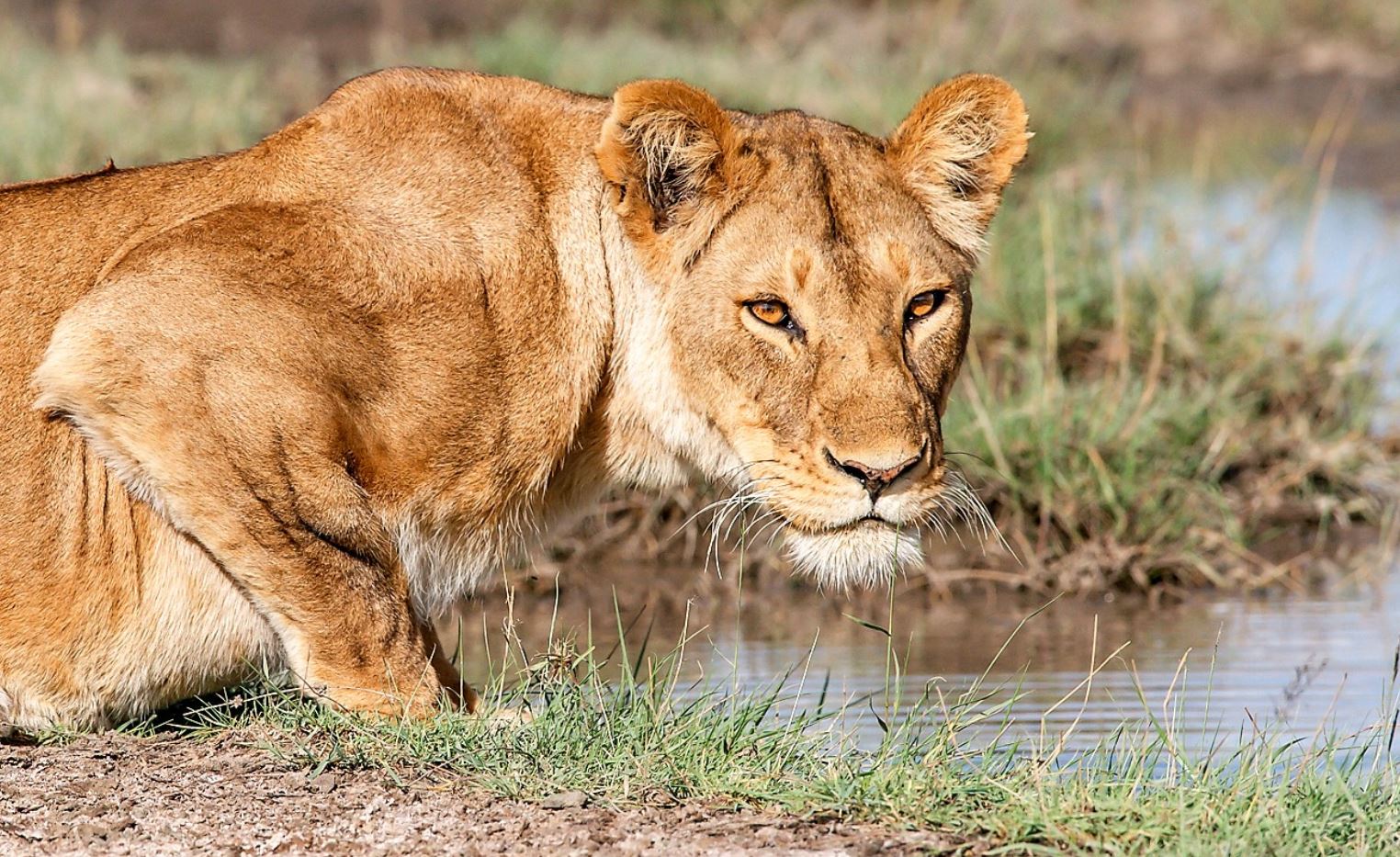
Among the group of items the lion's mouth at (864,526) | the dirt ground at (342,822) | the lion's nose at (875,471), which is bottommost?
the dirt ground at (342,822)

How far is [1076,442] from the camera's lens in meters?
7.02

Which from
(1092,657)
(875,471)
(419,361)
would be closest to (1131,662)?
(1092,657)

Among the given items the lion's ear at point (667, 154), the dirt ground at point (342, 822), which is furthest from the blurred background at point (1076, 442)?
the lion's ear at point (667, 154)

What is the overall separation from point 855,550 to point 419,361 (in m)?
1.02

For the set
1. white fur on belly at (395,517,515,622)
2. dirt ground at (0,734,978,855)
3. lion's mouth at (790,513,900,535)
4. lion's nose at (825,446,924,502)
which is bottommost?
dirt ground at (0,734,978,855)

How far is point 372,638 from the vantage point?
3.99 meters

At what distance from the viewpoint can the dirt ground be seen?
3383mm

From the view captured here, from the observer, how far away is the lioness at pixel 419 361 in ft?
12.8

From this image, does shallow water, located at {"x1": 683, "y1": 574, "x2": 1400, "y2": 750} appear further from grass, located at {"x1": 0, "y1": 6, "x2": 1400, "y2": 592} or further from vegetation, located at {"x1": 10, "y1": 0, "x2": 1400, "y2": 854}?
grass, located at {"x1": 0, "y1": 6, "x2": 1400, "y2": 592}

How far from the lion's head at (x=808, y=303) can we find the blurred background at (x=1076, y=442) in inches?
9.2

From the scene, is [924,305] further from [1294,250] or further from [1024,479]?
[1294,250]

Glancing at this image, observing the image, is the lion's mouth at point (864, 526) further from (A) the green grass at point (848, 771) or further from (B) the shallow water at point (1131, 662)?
(B) the shallow water at point (1131, 662)

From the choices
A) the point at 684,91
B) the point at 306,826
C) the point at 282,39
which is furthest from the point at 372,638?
the point at 282,39

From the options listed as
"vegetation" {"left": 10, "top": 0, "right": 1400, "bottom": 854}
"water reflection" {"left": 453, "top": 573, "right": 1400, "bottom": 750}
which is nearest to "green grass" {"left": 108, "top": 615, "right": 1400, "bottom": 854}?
"vegetation" {"left": 10, "top": 0, "right": 1400, "bottom": 854}
